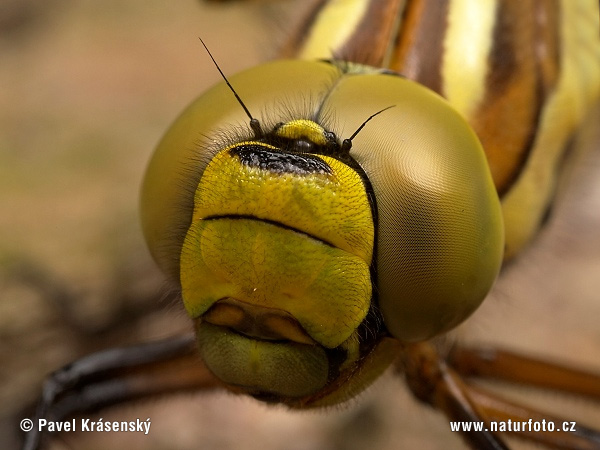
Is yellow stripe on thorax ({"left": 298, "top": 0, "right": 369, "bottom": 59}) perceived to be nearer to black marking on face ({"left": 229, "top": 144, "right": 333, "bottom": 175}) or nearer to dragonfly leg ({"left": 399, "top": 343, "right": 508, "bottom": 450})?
black marking on face ({"left": 229, "top": 144, "right": 333, "bottom": 175})

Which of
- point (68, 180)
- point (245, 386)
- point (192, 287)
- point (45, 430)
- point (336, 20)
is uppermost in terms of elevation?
point (336, 20)

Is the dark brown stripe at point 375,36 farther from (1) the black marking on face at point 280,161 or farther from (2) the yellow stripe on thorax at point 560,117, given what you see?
(1) the black marking on face at point 280,161

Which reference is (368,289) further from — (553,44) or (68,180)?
(68,180)

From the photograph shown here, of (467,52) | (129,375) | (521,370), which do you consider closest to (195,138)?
(467,52)

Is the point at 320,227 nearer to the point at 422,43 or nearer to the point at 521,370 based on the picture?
the point at 422,43

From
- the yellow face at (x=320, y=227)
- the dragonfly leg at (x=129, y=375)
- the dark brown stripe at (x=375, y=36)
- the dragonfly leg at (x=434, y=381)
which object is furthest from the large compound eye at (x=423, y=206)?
the dragonfly leg at (x=129, y=375)

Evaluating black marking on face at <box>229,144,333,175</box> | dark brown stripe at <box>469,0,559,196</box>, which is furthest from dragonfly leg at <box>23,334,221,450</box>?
black marking on face at <box>229,144,333,175</box>

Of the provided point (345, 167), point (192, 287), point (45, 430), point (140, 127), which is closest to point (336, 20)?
point (345, 167)
